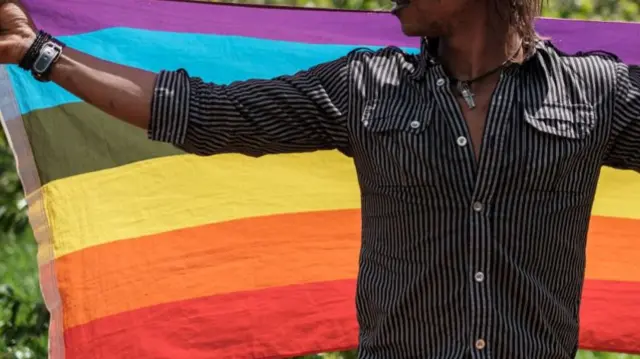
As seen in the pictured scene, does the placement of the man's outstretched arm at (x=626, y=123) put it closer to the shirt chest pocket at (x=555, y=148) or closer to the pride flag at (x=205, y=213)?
the shirt chest pocket at (x=555, y=148)

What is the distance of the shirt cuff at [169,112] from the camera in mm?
2424

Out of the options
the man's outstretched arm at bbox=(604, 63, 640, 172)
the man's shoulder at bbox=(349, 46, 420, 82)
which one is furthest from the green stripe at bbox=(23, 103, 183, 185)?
the man's outstretched arm at bbox=(604, 63, 640, 172)

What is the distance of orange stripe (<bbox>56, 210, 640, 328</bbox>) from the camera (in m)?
3.27

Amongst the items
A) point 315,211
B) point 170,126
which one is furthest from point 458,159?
point 315,211

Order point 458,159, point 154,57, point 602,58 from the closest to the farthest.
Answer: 1. point 458,159
2. point 602,58
3. point 154,57

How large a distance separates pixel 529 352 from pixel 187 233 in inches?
49.8

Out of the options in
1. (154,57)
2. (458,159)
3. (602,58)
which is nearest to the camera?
(458,159)

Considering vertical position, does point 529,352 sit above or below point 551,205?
below

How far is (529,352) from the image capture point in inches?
95.3

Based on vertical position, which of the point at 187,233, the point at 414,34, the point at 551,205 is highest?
the point at 414,34

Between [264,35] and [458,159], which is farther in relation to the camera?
[264,35]

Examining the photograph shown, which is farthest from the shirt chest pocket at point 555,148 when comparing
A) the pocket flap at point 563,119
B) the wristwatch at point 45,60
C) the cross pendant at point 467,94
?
the wristwatch at point 45,60

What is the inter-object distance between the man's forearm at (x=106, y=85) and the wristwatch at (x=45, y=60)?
0.01 metres

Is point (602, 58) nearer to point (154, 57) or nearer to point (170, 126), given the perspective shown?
point (170, 126)
